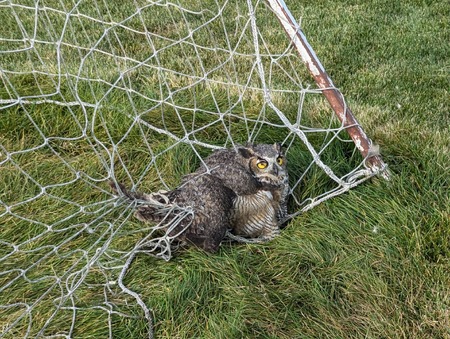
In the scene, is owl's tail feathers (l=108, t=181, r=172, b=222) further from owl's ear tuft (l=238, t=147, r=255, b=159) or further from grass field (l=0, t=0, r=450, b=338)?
→ owl's ear tuft (l=238, t=147, r=255, b=159)

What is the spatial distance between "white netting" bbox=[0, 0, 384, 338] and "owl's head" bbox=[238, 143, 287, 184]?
200 millimetres

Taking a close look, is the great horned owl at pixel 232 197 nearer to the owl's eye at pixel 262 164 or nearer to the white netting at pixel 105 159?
the owl's eye at pixel 262 164

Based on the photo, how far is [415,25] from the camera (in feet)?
14.7

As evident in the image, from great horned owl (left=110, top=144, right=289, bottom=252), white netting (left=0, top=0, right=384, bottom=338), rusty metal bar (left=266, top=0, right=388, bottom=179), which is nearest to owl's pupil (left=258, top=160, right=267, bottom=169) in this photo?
great horned owl (left=110, top=144, right=289, bottom=252)

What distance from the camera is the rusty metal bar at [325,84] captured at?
237 cm

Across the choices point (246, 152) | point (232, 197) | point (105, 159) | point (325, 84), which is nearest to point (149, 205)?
point (232, 197)

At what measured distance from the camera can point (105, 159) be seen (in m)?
2.95

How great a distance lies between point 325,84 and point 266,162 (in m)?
0.41

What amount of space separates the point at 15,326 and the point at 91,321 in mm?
271

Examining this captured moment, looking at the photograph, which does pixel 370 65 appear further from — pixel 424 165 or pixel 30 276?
pixel 30 276

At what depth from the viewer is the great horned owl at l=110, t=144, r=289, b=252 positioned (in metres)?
2.31

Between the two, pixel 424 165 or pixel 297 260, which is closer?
pixel 297 260

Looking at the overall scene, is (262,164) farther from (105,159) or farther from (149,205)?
(105,159)

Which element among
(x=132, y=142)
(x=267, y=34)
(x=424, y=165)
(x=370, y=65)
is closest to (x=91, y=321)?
(x=132, y=142)
